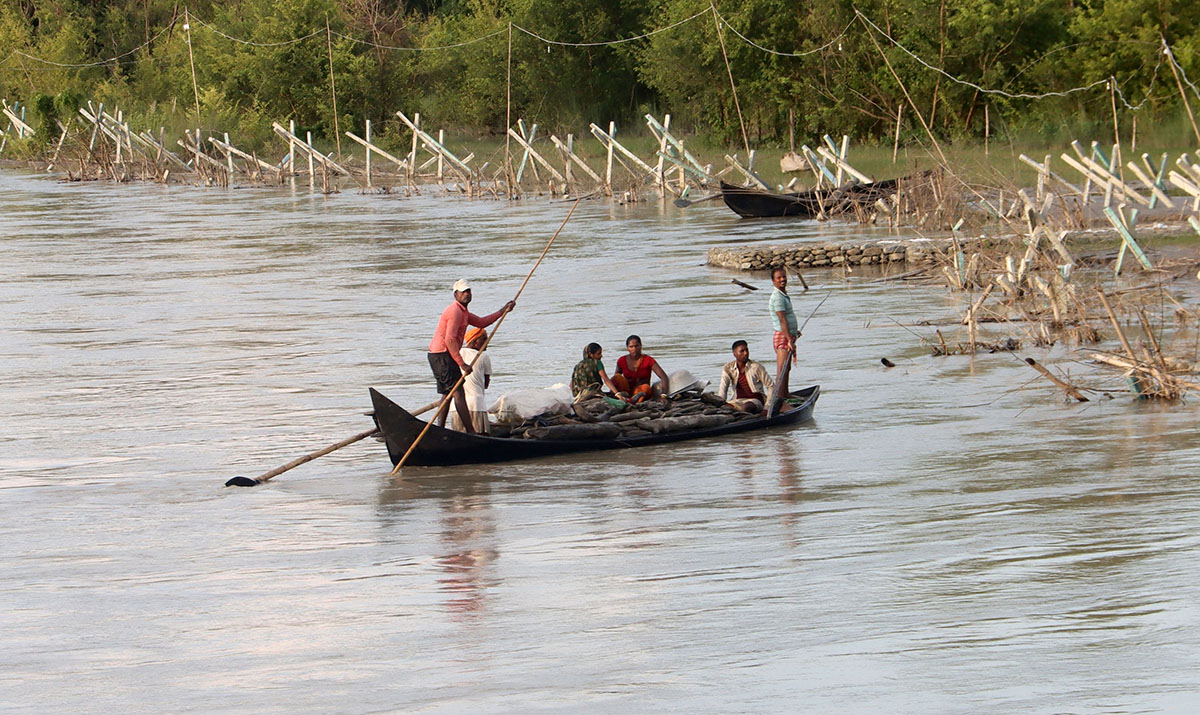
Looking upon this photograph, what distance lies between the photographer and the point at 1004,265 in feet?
60.1

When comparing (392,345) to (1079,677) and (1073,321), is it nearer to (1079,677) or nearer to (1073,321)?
(1073,321)

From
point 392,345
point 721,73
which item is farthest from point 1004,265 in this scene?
point 721,73

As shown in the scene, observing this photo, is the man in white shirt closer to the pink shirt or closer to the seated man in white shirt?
the pink shirt

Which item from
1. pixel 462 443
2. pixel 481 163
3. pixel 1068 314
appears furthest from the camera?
pixel 481 163

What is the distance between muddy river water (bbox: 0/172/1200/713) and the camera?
279 inches

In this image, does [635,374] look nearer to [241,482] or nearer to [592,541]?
[241,482]

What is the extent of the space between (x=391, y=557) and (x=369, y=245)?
22.7 meters

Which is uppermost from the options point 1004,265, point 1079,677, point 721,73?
point 721,73

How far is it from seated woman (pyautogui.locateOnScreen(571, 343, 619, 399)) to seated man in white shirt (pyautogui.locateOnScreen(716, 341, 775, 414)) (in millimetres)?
924

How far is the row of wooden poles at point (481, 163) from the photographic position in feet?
123

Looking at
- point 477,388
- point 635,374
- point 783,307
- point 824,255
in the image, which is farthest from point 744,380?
point 824,255

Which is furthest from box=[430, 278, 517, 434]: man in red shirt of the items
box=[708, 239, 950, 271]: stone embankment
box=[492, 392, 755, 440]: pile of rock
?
box=[708, 239, 950, 271]: stone embankment

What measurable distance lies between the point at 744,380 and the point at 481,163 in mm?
37264

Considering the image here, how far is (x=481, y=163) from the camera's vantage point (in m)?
50.0
